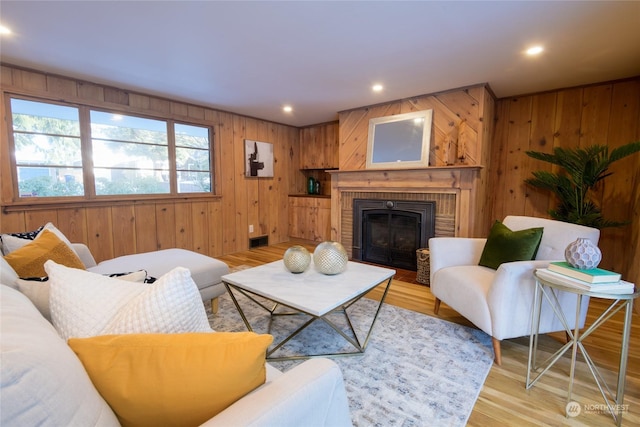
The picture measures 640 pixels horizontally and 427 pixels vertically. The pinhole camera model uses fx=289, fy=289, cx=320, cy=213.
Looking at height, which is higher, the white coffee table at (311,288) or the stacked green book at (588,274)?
the stacked green book at (588,274)

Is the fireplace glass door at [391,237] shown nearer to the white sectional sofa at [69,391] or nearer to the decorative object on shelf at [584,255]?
the decorative object on shelf at [584,255]

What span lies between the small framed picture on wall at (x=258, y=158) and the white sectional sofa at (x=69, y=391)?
158 inches

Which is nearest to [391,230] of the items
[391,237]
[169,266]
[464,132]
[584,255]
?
[391,237]

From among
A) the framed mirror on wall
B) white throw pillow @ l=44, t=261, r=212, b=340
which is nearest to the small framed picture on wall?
the framed mirror on wall

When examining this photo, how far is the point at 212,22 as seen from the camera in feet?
6.37

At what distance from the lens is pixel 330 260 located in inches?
76.2

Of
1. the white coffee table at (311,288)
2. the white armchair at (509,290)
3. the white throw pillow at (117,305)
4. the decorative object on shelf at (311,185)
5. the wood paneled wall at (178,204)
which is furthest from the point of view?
the decorative object on shelf at (311,185)

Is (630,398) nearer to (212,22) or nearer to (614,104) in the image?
(614,104)

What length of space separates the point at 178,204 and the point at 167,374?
362 centimetres

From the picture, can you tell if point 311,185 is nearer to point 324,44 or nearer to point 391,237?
point 391,237

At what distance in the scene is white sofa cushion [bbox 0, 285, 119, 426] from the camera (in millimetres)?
420

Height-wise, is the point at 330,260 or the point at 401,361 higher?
the point at 330,260

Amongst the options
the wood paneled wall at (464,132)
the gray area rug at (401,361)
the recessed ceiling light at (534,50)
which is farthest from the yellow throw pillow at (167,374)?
the wood paneled wall at (464,132)

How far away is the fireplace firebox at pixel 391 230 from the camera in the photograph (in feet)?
11.4
